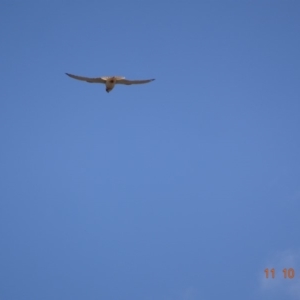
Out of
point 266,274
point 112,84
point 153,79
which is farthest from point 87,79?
point 266,274

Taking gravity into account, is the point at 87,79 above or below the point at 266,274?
above

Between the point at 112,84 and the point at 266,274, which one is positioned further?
the point at 266,274

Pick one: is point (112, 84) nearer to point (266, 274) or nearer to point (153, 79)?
point (153, 79)

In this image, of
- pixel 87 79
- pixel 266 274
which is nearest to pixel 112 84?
pixel 87 79

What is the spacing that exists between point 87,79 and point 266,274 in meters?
9.41

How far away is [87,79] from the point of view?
2169 centimetres

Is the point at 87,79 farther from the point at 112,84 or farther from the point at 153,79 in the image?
the point at 153,79

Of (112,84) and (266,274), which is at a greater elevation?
(112,84)

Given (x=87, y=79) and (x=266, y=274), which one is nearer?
(x=87, y=79)

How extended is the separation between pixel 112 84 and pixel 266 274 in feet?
28.7

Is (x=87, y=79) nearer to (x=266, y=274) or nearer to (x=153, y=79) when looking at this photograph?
(x=153, y=79)

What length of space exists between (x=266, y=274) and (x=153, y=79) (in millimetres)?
8291

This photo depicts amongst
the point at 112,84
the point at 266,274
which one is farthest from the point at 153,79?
the point at 266,274

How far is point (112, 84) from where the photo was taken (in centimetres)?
2172
